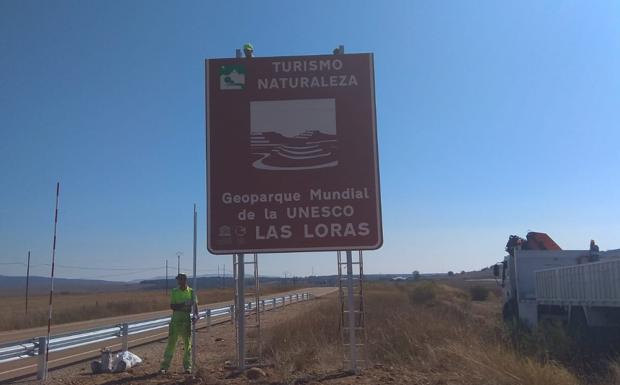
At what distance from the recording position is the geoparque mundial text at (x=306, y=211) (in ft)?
31.4

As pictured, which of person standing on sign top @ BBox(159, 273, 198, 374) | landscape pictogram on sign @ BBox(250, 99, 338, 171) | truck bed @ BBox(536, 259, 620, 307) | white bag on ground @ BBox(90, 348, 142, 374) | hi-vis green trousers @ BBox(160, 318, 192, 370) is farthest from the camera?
truck bed @ BBox(536, 259, 620, 307)

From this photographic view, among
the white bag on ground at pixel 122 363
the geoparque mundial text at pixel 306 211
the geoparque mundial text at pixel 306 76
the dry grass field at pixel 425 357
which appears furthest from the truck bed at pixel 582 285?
the white bag on ground at pixel 122 363

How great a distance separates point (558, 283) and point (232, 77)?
1127 centimetres

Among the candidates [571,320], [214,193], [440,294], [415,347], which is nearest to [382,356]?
[415,347]

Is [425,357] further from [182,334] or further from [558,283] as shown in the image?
[558,283]

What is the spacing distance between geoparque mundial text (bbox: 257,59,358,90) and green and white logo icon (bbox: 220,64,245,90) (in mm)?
271

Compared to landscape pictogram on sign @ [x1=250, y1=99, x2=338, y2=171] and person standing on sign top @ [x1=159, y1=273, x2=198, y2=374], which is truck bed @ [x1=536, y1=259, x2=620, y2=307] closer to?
landscape pictogram on sign @ [x1=250, y1=99, x2=338, y2=171]

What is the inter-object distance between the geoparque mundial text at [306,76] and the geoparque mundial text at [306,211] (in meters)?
1.62

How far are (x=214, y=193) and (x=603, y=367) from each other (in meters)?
7.33

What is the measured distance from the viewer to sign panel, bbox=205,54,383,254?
31.6 feet

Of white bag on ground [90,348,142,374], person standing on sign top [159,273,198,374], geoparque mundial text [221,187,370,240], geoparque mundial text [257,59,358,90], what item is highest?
geoparque mundial text [257,59,358,90]

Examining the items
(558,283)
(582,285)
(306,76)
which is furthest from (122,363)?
(558,283)

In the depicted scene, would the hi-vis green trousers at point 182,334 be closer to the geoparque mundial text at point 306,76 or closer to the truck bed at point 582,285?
the geoparque mundial text at point 306,76

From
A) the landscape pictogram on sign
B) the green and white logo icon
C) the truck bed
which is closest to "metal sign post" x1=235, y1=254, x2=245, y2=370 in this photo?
the landscape pictogram on sign
